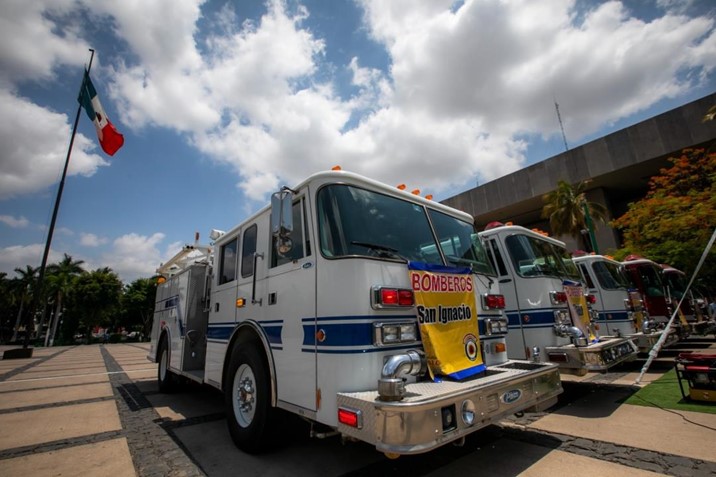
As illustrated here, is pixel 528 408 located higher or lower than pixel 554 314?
lower

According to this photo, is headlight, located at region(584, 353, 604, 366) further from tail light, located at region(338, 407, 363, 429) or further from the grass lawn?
tail light, located at region(338, 407, 363, 429)

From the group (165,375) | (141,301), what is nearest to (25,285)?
(141,301)

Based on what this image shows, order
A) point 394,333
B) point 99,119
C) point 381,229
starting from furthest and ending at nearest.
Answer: point 99,119 < point 381,229 < point 394,333

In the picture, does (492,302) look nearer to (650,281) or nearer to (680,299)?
(650,281)

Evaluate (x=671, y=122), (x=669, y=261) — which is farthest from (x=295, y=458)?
(x=671, y=122)

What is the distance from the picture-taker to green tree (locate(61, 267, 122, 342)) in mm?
38875

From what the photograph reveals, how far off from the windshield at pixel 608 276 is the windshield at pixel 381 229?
619cm

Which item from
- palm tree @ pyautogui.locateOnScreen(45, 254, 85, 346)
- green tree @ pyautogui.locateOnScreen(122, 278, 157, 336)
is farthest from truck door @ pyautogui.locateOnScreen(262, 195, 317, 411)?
palm tree @ pyautogui.locateOnScreen(45, 254, 85, 346)

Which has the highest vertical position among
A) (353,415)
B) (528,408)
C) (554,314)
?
(554,314)

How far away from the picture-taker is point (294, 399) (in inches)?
121

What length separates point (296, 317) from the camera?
328 cm

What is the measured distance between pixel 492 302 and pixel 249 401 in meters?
2.95

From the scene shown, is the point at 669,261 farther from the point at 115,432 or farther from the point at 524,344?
the point at 115,432

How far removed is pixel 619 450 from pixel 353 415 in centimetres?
309
